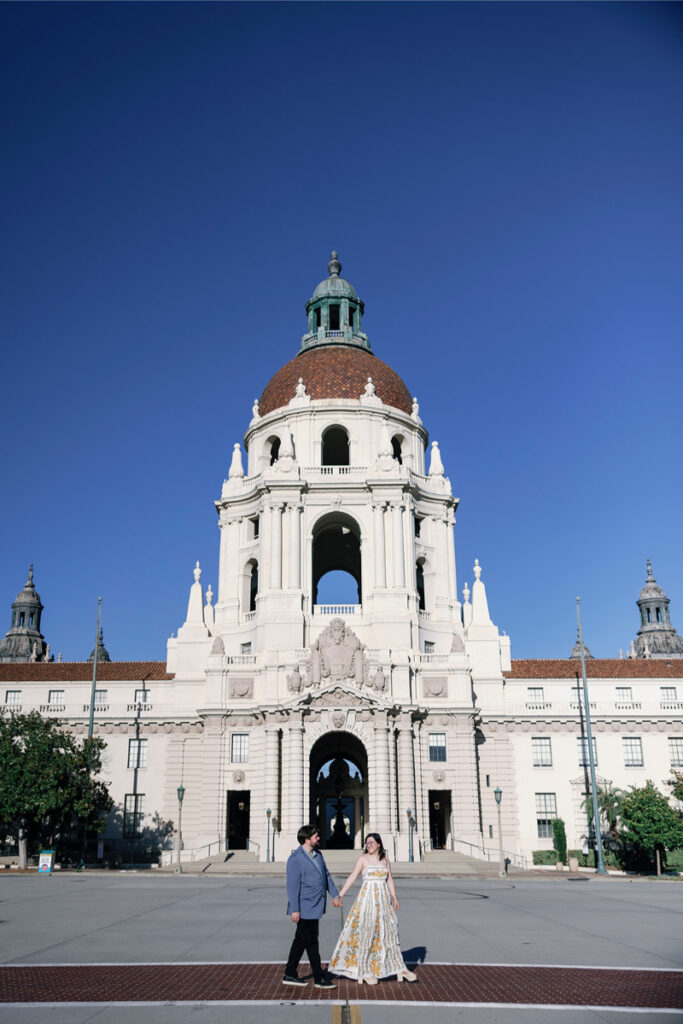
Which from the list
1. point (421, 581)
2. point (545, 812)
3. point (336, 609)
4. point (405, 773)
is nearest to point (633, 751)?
point (545, 812)

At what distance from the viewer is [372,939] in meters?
13.3

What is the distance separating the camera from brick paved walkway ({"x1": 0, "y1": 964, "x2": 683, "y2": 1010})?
11820 millimetres

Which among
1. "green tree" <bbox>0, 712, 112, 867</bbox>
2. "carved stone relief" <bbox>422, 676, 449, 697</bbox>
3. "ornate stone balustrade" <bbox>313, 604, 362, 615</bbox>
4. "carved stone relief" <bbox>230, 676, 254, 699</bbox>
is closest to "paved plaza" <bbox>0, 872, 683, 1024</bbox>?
"green tree" <bbox>0, 712, 112, 867</bbox>

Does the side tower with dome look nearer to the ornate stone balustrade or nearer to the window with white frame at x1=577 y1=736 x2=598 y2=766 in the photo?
the ornate stone balustrade

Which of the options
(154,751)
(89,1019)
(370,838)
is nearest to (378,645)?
(154,751)

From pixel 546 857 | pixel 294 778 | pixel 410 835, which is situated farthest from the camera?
pixel 546 857

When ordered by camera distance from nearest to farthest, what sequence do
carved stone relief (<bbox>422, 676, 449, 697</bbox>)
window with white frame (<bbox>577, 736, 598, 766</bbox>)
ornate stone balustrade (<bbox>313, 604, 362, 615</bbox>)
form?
carved stone relief (<bbox>422, 676, 449, 697</bbox>) → window with white frame (<bbox>577, 736, 598, 766</bbox>) → ornate stone balustrade (<bbox>313, 604, 362, 615</bbox>)

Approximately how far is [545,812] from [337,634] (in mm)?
19023

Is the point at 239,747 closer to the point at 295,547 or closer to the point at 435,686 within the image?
the point at 435,686

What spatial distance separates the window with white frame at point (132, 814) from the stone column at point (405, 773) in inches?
700

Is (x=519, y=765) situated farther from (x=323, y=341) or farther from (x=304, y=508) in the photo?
(x=323, y=341)

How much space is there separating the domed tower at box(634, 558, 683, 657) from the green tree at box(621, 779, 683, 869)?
6773 cm

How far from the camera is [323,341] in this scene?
2990 inches

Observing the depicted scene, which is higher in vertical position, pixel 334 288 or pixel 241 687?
pixel 334 288
